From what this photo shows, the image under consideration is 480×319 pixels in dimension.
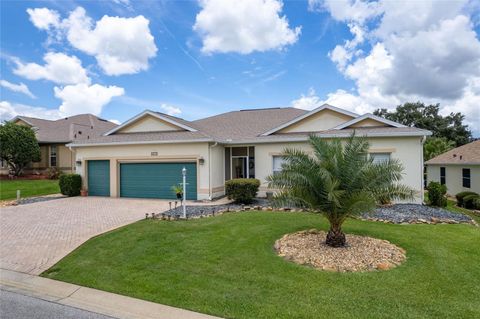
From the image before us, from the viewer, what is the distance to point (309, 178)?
23.6ft

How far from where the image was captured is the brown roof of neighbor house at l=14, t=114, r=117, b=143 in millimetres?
29609

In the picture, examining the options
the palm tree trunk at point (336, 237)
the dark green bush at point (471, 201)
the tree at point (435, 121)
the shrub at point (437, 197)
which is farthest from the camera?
the tree at point (435, 121)

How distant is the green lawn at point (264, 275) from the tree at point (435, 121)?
45844mm

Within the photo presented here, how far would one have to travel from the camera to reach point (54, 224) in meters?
10.9

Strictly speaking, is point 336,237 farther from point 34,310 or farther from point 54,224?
point 54,224

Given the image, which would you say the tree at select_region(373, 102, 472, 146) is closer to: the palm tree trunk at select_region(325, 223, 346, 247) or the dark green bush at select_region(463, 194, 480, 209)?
the dark green bush at select_region(463, 194, 480, 209)

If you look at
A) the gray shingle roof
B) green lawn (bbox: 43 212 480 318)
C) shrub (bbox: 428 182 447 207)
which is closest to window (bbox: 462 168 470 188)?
shrub (bbox: 428 182 447 207)

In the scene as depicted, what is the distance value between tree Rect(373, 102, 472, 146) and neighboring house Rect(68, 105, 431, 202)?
38980mm

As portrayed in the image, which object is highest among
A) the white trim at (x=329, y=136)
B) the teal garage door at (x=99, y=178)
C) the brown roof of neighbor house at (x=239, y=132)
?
the brown roof of neighbor house at (x=239, y=132)

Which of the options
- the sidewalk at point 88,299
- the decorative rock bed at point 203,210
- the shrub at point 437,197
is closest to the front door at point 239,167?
the decorative rock bed at point 203,210

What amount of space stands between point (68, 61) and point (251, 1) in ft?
41.6

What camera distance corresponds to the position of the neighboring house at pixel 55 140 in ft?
95.3

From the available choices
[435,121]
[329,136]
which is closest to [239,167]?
[329,136]

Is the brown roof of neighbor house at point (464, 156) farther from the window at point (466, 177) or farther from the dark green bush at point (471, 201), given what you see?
the dark green bush at point (471, 201)
